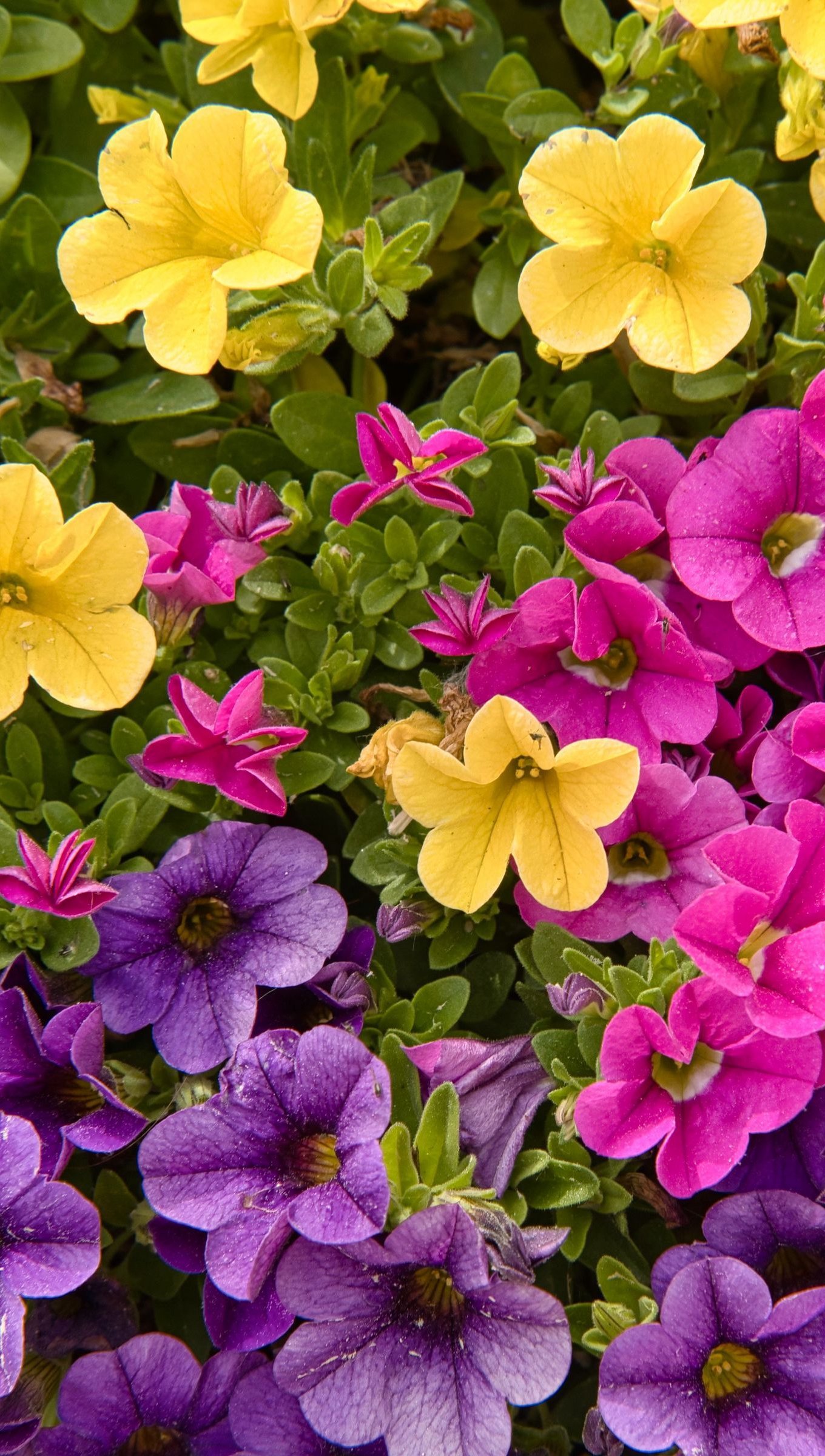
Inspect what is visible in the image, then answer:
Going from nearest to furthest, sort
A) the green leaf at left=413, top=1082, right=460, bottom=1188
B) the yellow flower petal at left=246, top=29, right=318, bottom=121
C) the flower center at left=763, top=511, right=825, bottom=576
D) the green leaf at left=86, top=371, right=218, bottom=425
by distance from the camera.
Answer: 1. the green leaf at left=413, top=1082, right=460, bottom=1188
2. the flower center at left=763, top=511, right=825, bottom=576
3. the yellow flower petal at left=246, top=29, right=318, bottom=121
4. the green leaf at left=86, top=371, right=218, bottom=425

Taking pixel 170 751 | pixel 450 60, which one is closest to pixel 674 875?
pixel 170 751

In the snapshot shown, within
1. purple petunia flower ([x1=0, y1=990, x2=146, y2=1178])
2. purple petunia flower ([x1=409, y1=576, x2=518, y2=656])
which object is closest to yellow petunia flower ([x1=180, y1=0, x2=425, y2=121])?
purple petunia flower ([x1=409, y1=576, x2=518, y2=656])

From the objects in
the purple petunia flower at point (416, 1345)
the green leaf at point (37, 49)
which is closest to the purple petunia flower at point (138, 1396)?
the purple petunia flower at point (416, 1345)

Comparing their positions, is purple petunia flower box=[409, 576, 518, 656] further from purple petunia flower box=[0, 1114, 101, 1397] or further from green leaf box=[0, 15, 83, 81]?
green leaf box=[0, 15, 83, 81]

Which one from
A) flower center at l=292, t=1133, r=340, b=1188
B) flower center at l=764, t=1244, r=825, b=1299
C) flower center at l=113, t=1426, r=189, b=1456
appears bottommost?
flower center at l=113, t=1426, r=189, b=1456

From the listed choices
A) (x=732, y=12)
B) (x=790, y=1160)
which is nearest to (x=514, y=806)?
(x=790, y=1160)

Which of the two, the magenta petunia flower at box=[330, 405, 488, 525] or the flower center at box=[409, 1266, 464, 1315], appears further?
the magenta petunia flower at box=[330, 405, 488, 525]

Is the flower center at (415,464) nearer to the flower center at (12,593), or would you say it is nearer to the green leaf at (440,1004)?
the flower center at (12,593)

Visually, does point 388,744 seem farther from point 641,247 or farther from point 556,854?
point 641,247
